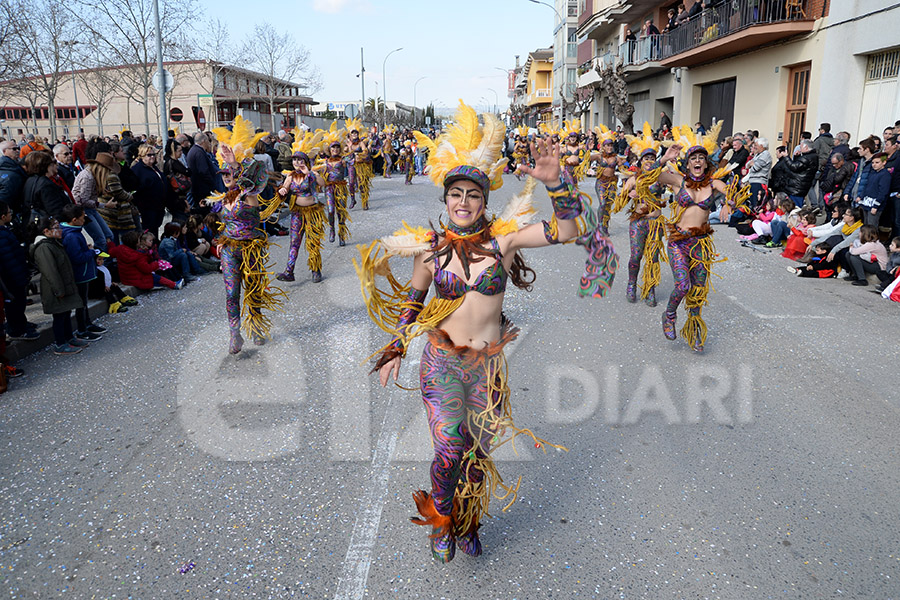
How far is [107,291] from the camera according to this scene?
301 inches

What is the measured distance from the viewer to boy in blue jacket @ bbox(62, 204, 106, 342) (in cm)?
642

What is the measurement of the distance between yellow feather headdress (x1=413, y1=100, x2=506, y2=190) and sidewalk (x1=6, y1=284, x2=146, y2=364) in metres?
5.02

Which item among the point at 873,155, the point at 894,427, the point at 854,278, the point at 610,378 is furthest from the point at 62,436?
the point at 873,155

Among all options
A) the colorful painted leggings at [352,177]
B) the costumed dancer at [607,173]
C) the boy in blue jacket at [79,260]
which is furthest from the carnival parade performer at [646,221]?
the colorful painted leggings at [352,177]

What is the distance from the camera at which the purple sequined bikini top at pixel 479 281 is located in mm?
2992

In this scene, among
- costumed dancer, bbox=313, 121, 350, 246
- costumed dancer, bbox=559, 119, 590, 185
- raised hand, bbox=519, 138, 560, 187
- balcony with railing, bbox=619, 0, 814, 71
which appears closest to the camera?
raised hand, bbox=519, 138, 560, 187

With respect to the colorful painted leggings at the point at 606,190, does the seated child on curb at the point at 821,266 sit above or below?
below

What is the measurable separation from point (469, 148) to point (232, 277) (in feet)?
12.5

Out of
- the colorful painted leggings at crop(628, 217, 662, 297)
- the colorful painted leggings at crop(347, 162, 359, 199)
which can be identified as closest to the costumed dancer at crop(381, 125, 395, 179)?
the colorful painted leggings at crop(347, 162, 359, 199)

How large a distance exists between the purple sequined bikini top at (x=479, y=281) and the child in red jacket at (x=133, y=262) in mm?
6701

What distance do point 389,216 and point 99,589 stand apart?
12749 mm

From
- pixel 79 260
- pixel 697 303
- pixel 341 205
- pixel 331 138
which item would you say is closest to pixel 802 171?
pixel 697 303

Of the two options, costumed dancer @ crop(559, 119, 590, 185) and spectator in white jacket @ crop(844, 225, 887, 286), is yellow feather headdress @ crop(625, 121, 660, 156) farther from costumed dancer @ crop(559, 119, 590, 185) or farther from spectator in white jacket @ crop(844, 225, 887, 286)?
spectator in white jacket @ crop(844, 225, 887, 286)

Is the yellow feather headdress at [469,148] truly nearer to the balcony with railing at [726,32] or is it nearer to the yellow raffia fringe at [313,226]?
the yellow raffia fringe at [313,226]
